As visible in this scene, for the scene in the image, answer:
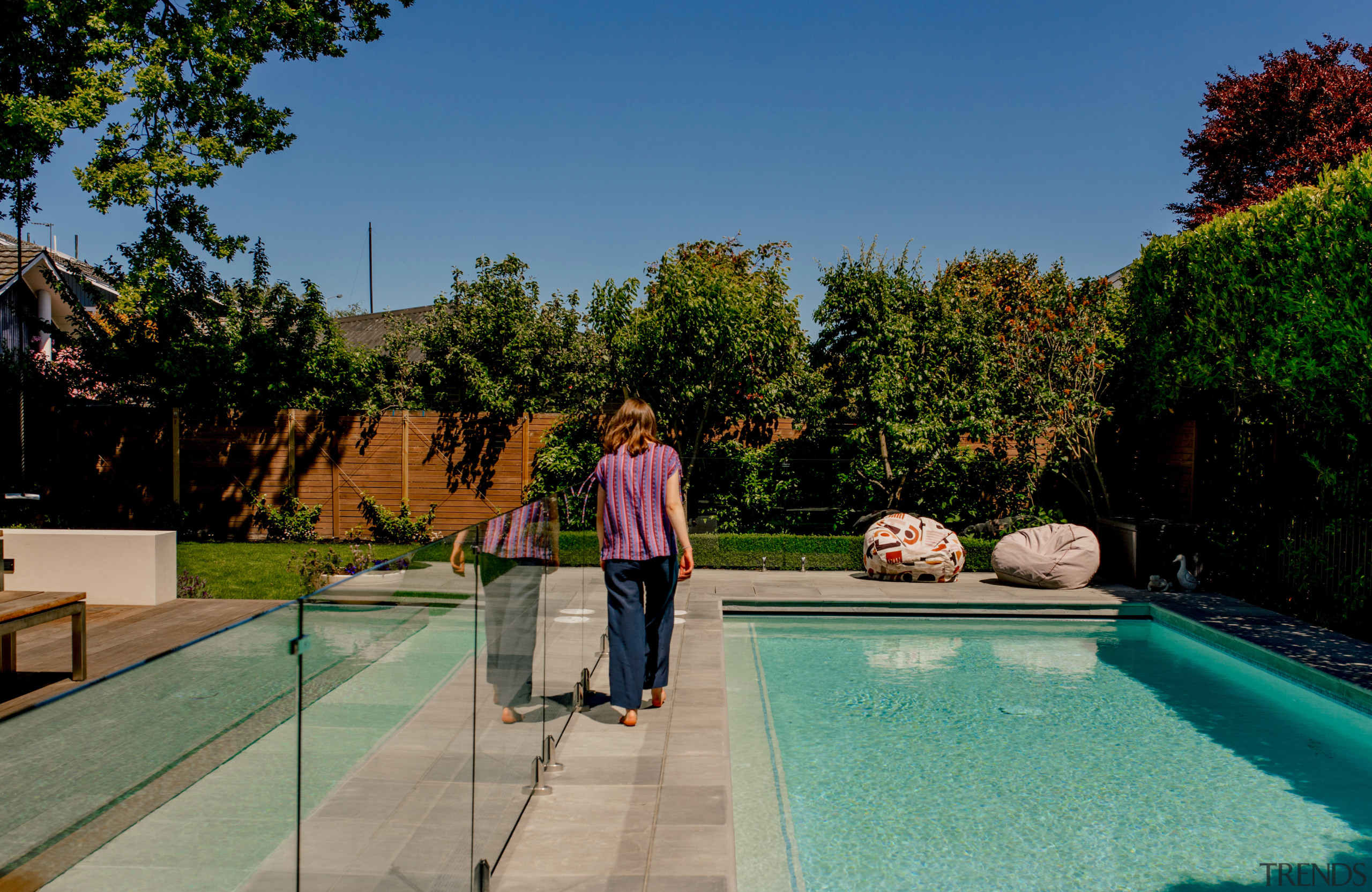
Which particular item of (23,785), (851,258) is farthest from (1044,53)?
(23,785)

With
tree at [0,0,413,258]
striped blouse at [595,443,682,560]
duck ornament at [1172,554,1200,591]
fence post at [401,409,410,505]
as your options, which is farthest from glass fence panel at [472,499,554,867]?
tree at [0,0,413,258]

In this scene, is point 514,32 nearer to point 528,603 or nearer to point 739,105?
point 739,105

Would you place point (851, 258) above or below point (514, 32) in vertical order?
below

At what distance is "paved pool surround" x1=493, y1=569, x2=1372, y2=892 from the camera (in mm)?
3088

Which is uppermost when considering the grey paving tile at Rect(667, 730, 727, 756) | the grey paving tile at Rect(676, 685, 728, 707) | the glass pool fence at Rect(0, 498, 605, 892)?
the glass pool fence at Rect(0, 498, 605, 892)

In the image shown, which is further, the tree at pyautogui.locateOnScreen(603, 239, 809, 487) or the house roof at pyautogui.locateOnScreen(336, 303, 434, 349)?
the house roof at pyautogui.locateOnScreen(336, 303, 434, 349)

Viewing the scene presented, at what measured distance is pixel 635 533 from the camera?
4.51 metres

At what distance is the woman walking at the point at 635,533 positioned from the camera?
4.51 meters

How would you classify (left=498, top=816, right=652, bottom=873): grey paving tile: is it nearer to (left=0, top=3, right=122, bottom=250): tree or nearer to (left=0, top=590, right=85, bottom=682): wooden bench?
(left=0, top=590, right=85, bottom=682): wooden bench

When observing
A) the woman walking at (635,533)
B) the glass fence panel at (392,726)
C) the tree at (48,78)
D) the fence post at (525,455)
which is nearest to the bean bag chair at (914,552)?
the fence post at (525,455)

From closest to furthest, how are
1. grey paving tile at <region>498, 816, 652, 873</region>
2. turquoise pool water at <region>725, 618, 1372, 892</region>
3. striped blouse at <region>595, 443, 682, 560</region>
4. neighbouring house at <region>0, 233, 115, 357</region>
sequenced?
grey paving tile at <region>498, 816, 652, 873</region> → turquoise pool water at <region>725, 618, 1372, 892</region> → striped blouse at <region>595, 443, 682, 560</region> → neighbouring house at <region>0, 233, 115, 357</region>

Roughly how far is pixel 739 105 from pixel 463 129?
199 inches

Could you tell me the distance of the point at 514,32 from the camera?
12562 millimetres

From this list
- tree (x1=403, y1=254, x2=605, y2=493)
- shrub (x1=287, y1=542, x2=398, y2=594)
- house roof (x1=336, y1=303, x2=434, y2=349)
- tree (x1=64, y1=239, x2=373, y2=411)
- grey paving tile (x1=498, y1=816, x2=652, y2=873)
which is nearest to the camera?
grey paving tile (x1=498, y1=816, x2=652, y2=873)
